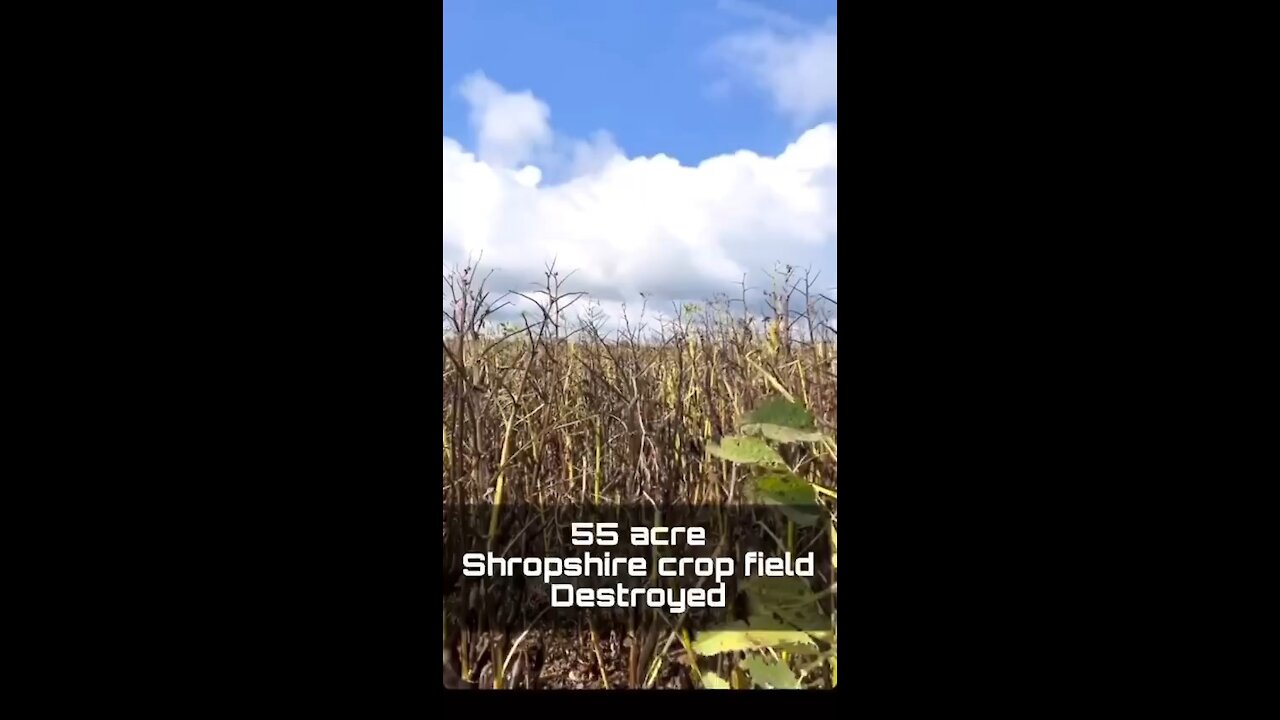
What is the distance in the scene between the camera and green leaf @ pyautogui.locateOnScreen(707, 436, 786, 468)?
54.9 inches

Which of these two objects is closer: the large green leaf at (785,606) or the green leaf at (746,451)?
the large green leaf at (785,606)

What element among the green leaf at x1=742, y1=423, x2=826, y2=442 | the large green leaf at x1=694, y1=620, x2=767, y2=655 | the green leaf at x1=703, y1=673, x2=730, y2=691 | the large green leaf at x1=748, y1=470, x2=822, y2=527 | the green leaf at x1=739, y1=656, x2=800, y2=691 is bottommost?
the green leaf at x1=703, y1=673, x2=730, y2=691

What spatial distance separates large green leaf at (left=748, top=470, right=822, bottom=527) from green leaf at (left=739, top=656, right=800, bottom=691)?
204mm

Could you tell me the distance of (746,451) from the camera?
4.62ft

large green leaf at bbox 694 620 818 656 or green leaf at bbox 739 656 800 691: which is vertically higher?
large green leaf at bbox 694 620 818 656

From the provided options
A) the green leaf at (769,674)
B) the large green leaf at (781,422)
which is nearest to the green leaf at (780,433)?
the large green leaf at (781,422)

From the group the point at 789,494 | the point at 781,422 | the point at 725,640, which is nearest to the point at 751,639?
the point at 725,640

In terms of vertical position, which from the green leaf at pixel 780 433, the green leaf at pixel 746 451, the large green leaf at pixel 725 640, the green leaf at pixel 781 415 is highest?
the green leaf at pixel 781 415

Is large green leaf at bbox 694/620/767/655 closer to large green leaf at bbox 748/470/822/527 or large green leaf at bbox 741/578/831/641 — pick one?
large green leaf at bbox 741/578/831/641

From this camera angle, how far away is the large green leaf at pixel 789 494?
1.34 meters

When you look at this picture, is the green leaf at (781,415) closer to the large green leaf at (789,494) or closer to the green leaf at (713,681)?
the large green leaf at (789,494)

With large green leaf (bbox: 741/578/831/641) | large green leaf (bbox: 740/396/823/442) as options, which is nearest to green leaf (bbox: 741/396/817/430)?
large green leaf (bbox: 740/396/823/442)

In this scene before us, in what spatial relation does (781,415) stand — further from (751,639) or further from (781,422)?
(751,639)
